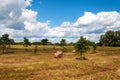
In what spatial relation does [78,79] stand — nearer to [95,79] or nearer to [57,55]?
[95,79]

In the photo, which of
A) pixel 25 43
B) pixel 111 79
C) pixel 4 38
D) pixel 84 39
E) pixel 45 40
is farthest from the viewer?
pixel 45 40

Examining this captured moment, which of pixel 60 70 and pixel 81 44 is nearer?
pixel 60 70

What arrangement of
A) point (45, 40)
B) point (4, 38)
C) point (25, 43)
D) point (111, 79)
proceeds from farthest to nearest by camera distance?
point (45, 40) → point (25, 43) → point (4, 38) → point (111, 79)

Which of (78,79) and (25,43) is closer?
(78,79)

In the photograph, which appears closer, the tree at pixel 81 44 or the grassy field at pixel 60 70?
the grassy field at pixel 60 70

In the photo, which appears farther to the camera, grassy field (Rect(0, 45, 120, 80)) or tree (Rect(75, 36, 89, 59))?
tree (Rect(75, 36, 89, 59))

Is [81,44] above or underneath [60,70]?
above

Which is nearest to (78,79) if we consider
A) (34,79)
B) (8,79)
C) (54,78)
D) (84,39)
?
(54,78)

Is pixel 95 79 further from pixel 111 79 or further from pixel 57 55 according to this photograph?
pixel 57 55

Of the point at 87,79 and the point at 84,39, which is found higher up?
the point at 84,39

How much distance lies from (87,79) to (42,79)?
25.6 ft

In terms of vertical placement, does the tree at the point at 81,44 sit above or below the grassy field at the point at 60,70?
above

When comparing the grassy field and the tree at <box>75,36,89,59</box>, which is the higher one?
the tree at <box>75,36,89,59</box>

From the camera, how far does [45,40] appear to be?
190 meters
